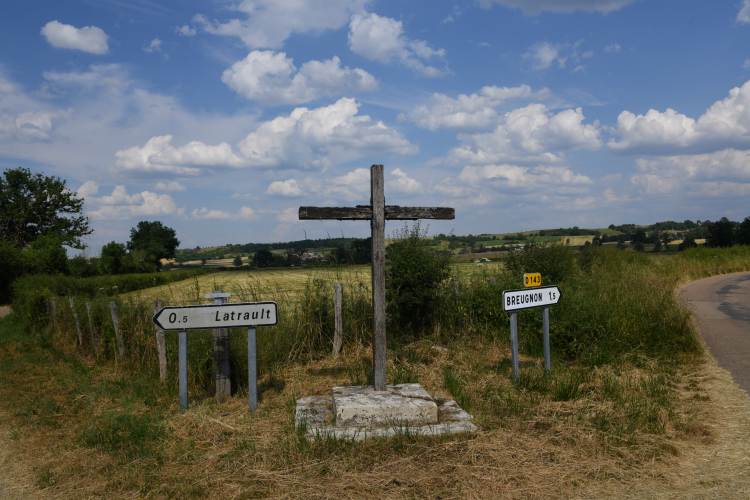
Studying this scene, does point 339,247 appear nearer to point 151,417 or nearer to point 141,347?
point 141,347

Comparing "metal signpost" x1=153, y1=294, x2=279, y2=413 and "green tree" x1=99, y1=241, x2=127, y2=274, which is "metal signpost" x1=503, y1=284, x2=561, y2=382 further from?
"green tree" x1=99, y1=241, x2=127, y2=274

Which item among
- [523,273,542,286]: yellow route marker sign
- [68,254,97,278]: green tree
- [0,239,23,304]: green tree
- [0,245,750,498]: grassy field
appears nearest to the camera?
[0,245,750,498]: grassy field

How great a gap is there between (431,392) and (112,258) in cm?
3472

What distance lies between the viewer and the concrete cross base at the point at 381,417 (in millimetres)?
4605

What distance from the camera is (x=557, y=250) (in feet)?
43.1

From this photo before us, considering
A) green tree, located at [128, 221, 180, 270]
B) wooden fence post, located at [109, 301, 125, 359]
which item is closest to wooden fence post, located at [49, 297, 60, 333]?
wooden fence post, located at [109, 301, 125, 359]

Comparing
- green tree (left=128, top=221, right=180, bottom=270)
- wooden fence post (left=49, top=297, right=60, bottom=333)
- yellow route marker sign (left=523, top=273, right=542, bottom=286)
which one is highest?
green tree (left=128, top=221, right=180, bottom=270)

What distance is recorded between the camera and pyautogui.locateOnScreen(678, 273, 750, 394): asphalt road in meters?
7.23

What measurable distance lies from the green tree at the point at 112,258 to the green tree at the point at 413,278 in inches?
1225

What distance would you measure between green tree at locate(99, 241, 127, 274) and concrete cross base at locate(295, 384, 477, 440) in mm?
33413

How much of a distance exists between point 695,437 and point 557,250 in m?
8.99

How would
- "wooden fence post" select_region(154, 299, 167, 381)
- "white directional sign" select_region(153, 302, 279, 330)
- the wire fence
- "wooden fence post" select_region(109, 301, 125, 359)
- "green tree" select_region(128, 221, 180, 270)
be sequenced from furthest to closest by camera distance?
"green tree" select_region(128, 221, 180, 270)
"wooden fence post" select_region(109, 301, 125, 359)
"wooden fence post" select_region(154, 299, 167, 381)
the wire fence
"white directional sign" select_region(153, 302, 279, 330)

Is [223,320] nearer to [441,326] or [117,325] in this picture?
[117,325]

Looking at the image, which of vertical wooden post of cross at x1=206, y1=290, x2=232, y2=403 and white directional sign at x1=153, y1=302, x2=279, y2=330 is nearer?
white directional sign at x1=153, y1=302, x2=279, y2=330
